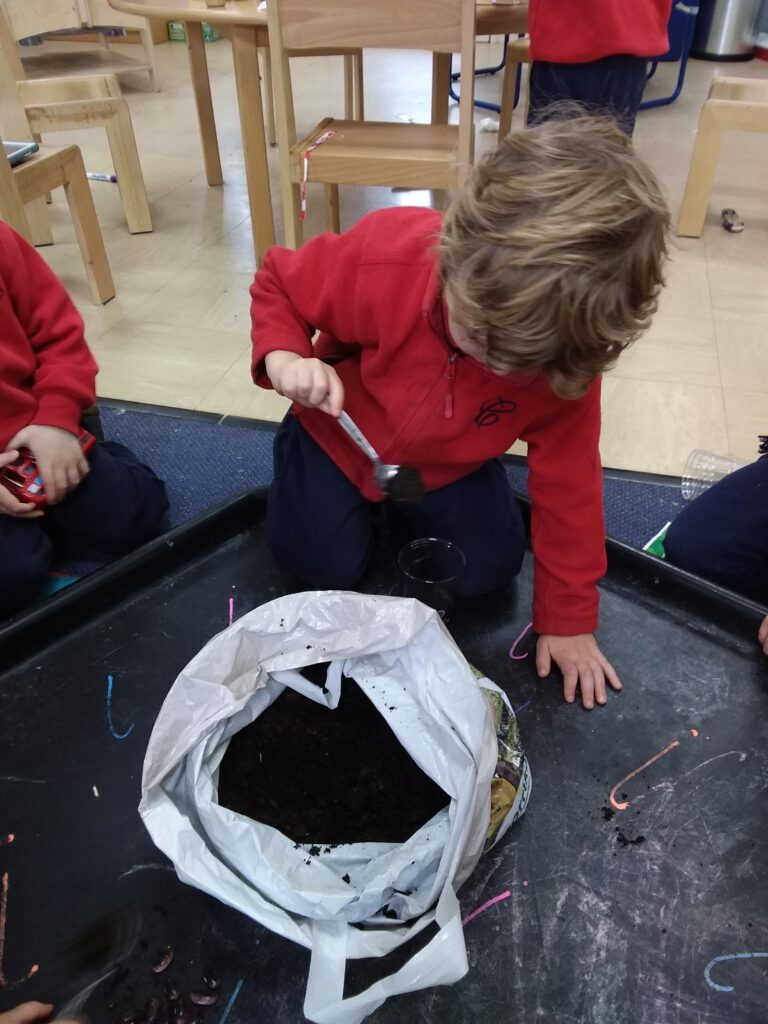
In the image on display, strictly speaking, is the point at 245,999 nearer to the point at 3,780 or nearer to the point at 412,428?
the point at 3,780

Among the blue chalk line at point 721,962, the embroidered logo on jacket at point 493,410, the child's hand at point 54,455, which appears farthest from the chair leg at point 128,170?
the blue chalk line at point 721,962

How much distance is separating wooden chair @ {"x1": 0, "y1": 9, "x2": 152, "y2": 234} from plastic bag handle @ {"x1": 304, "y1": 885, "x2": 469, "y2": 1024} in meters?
1.79

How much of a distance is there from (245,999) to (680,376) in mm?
1225

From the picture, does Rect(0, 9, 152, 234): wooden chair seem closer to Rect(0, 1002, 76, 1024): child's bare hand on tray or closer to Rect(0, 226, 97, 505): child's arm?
Rect(0, 226, 97, 505): child's arm

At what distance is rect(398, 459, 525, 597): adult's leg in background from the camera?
86 centimetres

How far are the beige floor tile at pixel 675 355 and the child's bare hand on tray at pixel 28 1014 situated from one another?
123 cm

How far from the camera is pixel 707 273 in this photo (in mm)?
1777

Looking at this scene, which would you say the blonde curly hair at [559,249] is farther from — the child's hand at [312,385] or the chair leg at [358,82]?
the chair leg at [358,82]


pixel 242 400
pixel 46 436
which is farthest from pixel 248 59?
pixel 46 436

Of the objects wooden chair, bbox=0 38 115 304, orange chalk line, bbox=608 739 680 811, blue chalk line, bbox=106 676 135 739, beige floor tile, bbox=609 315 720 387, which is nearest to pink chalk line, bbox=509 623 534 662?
orange chalk line, bbox=608 739 680 811

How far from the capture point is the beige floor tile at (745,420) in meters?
1.23

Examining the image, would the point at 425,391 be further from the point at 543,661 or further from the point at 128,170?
the point at 128,170

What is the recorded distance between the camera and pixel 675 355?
148cm

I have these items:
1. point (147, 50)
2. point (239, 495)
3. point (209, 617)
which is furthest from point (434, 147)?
point (147, 50)
